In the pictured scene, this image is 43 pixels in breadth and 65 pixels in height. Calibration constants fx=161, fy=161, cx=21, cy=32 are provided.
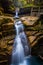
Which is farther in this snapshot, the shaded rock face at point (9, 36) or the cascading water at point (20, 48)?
the cascading water at point (20, 48)

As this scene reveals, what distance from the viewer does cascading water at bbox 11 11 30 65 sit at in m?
12.1

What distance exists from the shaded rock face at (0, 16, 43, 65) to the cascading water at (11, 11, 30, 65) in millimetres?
428

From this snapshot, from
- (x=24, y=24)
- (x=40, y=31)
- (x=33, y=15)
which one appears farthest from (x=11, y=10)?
(x=40, y=31)

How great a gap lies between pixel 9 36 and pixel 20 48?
4.67ft

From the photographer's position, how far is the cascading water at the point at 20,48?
39.7ft

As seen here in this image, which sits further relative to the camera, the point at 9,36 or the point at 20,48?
the point at 9,36

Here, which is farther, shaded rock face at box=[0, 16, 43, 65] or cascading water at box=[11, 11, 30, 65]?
cascading water at box=[11, 11, 30, 65]

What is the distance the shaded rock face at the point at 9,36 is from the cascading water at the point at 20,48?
0.43m

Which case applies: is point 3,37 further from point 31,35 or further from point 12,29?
point 31,35

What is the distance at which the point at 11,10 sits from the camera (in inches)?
784

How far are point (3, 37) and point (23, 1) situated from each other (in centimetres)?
1317

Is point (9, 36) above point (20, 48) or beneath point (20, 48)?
above

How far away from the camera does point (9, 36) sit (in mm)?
13609

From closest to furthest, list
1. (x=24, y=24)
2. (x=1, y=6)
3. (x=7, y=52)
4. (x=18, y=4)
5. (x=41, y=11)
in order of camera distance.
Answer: (x=7, y=52)
(x=24, y=24)
(x=41, y=11)
(x=1, y=6)
(x=18, y=4)
